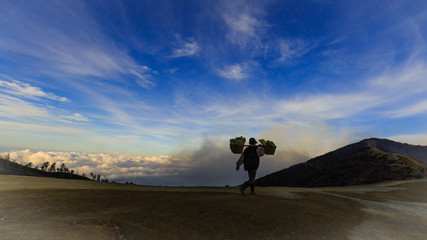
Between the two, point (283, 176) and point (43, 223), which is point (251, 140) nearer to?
point (43, 223)

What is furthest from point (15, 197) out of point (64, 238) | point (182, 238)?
point (182, 238)

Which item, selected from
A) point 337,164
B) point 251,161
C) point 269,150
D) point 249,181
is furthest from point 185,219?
point 337,164

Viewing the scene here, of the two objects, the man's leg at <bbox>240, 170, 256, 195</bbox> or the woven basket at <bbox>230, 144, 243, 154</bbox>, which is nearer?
the man's leg at <bbox>240, 170, 256, 195</bbox>

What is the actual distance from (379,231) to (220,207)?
4974 millimetres

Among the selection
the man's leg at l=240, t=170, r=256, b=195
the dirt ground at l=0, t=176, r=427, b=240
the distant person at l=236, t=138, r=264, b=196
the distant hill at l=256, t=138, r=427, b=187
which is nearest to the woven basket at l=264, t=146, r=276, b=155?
the distant person at l=236, t=138, r=264, b=196

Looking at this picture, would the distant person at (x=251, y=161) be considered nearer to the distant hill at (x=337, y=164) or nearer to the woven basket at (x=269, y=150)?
the woven basket at (x=269, y=150)

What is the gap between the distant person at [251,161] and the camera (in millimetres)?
11398

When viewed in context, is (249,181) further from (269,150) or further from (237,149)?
(269,150)

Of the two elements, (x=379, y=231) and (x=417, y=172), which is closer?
(x=379, y=231)

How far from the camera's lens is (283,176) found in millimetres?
89188

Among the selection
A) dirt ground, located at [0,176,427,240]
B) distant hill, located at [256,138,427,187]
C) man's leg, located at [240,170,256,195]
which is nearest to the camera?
dirt ground, located at [0,176,427,240]

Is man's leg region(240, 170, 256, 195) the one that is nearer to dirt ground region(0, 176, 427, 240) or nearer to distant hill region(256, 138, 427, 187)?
dirt ground region(0, 176, 427, 240)

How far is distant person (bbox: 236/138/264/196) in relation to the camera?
1140 cm

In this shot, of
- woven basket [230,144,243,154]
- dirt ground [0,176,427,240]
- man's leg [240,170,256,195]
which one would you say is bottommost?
dirt ground [0,176,427,240]
